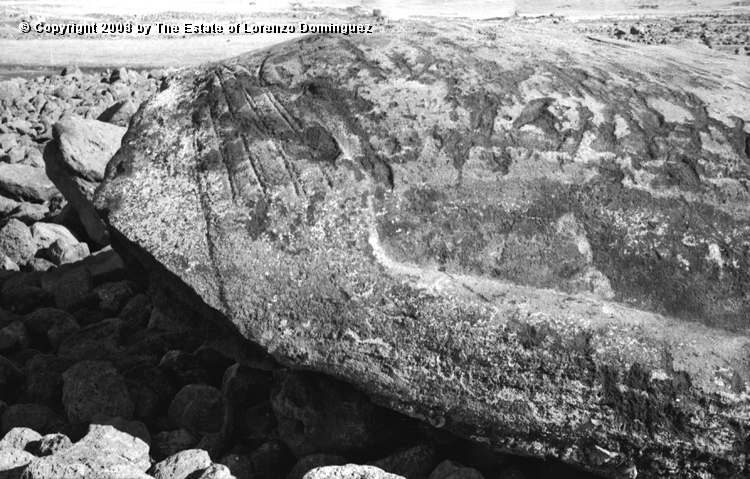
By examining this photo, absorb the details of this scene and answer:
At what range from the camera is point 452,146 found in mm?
2561

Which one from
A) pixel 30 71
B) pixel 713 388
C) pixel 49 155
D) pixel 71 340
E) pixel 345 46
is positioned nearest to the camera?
pixel 713 388

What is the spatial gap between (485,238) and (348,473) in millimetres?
733

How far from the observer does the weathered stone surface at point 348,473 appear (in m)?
2.24

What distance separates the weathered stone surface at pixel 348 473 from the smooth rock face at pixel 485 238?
0.19m

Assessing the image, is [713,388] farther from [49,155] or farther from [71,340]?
[49,155]

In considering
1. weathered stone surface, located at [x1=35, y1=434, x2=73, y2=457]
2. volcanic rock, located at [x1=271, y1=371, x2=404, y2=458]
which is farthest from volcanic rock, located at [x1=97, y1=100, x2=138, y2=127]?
volcanic rock, located at [x1=271, y1=371, x2=404, y2=458]

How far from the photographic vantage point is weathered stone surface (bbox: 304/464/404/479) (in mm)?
2238

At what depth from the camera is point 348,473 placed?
2242 mm

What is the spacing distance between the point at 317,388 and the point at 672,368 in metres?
0.99

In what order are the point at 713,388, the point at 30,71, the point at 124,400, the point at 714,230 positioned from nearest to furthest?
the point at 713,388 → the point at 714,230 → the point at 124,400 → the point at 30,71

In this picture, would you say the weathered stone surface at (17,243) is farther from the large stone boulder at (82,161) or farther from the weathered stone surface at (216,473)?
the weathered stone surface at (216,473)

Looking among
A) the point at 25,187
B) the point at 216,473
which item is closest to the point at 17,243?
the point at 25,187

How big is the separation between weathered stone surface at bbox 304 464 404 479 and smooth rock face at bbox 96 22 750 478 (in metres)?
0.19

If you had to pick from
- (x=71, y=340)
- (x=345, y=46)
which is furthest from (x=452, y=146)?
(x=71, y=340)
